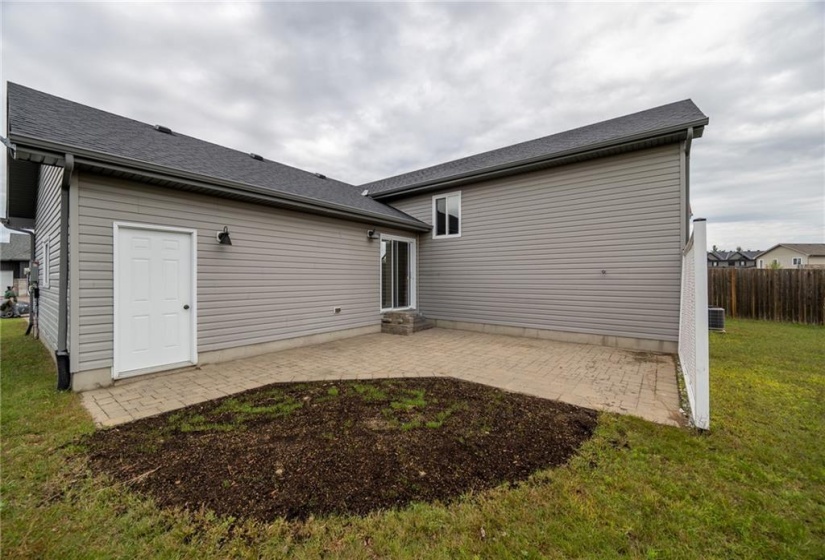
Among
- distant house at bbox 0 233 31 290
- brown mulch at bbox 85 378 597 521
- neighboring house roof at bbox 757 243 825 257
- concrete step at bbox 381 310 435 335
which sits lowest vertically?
brown mulch at bbox 85 378 597 521

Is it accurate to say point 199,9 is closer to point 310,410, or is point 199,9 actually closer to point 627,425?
point 310,410

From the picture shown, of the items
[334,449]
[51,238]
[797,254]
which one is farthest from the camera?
[797,254]

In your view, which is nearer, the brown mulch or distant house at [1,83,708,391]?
the brown mulch

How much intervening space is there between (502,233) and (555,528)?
7176 mm

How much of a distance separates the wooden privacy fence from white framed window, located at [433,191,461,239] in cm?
917

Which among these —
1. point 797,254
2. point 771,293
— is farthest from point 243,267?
point 797,254

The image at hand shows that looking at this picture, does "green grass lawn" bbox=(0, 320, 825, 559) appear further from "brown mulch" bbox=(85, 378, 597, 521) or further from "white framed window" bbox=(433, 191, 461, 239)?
"white framed window" bbox=(433, 191, 461, 239)

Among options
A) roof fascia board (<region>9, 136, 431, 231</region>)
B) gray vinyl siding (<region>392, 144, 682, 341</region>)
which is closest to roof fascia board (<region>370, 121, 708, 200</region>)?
gray vinyl siding (<region>392, 144, 682, 341</region>)

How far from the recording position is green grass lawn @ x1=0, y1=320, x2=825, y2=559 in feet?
5.64

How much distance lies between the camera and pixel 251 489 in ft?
7.21

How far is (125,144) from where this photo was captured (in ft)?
16.5

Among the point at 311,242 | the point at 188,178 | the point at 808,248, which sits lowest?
the point at 311,242

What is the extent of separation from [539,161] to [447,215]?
2929mm

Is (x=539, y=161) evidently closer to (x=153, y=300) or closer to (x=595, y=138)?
(x=595, y=138)
